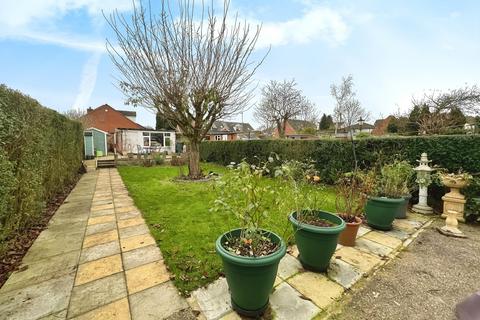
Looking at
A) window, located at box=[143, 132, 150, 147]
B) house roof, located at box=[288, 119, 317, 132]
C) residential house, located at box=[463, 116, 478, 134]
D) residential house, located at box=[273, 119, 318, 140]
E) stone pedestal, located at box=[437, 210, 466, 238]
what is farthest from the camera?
house roof, located at box=[288, 119, 317, 132]

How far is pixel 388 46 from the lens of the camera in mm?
7605

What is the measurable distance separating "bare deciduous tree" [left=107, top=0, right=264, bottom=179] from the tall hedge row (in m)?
3.23

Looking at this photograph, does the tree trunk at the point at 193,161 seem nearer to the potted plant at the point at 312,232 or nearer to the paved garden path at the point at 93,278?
the paved garden path at the point at 93,278

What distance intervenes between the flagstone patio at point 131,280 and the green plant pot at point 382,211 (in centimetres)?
17

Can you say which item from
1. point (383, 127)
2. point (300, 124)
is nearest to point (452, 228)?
point (383, 127)

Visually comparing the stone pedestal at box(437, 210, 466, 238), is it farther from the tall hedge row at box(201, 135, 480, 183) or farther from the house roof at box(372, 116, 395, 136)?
the house roof at box(372, 116, 395, 136)

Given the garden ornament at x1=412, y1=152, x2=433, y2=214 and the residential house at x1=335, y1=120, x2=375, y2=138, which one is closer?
the garden ornament at x1=412, y1=152, x2=433, y2=214

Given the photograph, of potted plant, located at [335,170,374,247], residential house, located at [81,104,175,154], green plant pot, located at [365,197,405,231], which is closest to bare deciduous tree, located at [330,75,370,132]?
residential house, located at [81,104,175,154]

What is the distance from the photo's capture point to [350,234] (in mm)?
3041

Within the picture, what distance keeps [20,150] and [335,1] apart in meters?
7.29

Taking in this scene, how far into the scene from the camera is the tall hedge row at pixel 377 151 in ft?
14.6

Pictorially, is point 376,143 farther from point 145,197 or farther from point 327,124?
point 327,124

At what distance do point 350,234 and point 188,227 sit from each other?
253 cm

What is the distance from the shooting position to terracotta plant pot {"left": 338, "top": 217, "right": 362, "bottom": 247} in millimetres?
2994
